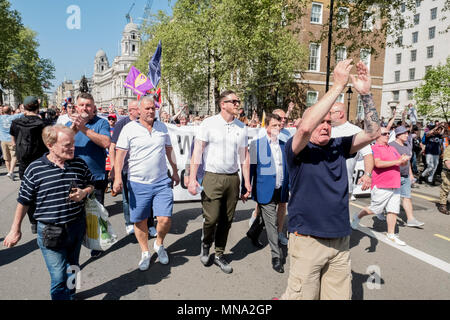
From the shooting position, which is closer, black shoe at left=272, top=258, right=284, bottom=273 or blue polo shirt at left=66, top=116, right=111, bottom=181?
black shoe at left=272, top=258, right=284, bottom=273

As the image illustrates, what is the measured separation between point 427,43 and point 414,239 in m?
50.6

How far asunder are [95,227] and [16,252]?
215 cm

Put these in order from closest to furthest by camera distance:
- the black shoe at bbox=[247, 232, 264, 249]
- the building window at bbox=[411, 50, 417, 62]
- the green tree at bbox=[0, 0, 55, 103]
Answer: the black shoe at bbox=[247, 232, 264, 249]
the green tree at bbox=[0, 0, 55, 103]
the building window at bbox=[411, 50, 417, 62]

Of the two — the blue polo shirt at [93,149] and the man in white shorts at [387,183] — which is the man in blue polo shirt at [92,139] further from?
the man in white shorts at [387,183]

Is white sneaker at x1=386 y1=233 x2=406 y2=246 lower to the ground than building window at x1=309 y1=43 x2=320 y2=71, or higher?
lower

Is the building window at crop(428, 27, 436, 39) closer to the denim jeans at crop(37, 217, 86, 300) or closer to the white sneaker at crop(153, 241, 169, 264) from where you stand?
the white sneaker at crop(153, 241, 169, 264)

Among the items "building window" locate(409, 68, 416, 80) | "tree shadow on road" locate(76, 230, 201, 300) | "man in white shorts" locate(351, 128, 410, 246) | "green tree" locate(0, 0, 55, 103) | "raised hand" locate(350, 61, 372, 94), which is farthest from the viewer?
"building window" locate(409, 68, 416, 80)

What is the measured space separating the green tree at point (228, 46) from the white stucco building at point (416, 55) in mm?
24515

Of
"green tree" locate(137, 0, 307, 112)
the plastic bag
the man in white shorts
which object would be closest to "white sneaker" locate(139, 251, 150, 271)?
the plastic bag

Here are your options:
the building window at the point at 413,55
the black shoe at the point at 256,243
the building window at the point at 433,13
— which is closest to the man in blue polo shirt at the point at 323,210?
the black shoe at the point at 256,243

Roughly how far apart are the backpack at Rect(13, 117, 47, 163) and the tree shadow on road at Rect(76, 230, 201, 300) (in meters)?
2.11

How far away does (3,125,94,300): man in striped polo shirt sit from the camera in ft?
8.19

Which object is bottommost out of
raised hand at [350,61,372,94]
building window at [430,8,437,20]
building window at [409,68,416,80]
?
raised hand at [350,61,372,94]
